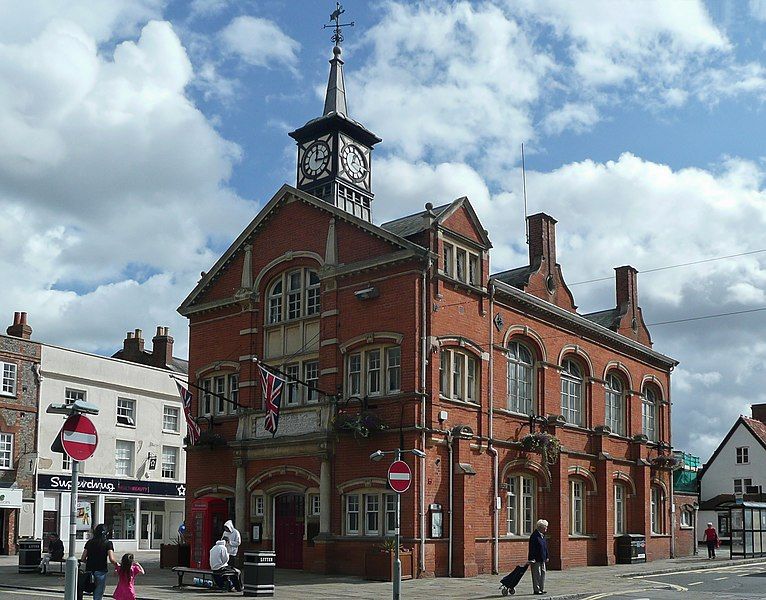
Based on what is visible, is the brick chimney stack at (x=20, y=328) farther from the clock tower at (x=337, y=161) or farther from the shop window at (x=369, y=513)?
the shop window at (x=369, y=513)

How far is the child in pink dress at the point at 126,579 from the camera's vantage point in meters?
15.0

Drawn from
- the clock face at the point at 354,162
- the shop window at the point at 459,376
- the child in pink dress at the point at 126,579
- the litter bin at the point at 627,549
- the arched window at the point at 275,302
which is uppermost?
the clock face at the point at 354,162

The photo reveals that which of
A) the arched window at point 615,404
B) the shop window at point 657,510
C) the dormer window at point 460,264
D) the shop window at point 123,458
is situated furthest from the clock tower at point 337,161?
the shop window at point 123,458

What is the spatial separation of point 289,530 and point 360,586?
669cm

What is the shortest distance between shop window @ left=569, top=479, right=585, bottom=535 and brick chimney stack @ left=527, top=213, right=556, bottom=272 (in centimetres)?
850

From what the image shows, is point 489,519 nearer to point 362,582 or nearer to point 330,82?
point 362,582

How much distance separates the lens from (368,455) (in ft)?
97.8

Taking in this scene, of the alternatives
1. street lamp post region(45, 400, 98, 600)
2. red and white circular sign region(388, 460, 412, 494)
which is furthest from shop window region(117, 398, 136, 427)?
street lamp post region(45, 400, 98, 600)

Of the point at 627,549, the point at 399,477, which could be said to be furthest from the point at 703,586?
the point at 627,549

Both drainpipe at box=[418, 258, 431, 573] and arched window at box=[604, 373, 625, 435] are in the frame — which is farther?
arched window at box=[604, 373, 625, 435]

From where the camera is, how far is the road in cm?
2311

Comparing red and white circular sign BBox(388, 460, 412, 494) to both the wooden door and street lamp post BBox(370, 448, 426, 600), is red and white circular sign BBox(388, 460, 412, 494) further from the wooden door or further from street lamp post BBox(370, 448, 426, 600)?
the wooden door

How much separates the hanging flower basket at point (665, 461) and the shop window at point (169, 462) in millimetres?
25291

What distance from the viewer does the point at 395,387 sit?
30.0 metres
